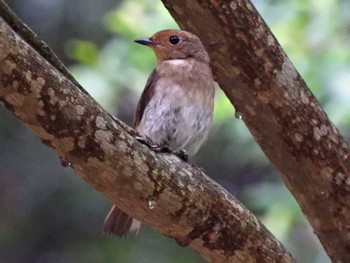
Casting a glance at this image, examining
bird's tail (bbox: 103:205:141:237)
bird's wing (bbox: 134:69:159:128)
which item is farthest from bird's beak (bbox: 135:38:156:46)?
bird's tail (bbox: 103:205:141:237)

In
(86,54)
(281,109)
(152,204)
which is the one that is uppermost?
(86,54)

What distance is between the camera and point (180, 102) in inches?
161

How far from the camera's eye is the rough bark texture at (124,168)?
89.0 inches

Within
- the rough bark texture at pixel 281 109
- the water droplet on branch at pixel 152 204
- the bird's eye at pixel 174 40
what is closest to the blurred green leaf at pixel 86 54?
the bird's eye at pixel 174 40

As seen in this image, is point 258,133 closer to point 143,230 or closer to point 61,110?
point 61,110

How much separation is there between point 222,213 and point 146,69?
6.79 ft

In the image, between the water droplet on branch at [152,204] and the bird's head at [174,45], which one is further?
the bird's head at [174,45]

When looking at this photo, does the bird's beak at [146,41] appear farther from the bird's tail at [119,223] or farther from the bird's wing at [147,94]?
the bird's tail at [119,223]

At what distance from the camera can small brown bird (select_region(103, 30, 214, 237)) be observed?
4043 millimetres

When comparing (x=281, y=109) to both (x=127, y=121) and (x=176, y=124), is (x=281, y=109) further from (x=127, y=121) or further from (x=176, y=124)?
(x=127, y=121)

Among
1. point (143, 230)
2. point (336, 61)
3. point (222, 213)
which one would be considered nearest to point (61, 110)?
point (222, 213)

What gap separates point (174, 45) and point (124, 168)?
2.01 meters

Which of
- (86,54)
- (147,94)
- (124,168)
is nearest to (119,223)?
(147,94)

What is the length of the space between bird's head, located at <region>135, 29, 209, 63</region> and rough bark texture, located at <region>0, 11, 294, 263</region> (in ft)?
5.27
